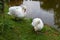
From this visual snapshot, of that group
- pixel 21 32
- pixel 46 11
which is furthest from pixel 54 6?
pixel 21 32

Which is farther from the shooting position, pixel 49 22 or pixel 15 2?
pixel 15 2

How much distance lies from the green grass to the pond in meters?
0.66

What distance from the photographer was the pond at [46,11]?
6.12 meters

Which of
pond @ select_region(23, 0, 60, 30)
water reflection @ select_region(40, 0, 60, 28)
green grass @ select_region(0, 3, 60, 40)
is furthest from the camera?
water reflection @ select_region(40, 0, 60, 28)

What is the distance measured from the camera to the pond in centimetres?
612

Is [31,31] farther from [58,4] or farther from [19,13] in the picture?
[58,4]

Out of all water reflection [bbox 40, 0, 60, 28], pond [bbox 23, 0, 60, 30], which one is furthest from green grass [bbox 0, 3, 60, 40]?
water reflection [bbox 40, 0, 60, 28]

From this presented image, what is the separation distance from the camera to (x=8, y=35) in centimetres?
429

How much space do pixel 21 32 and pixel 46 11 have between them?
A: 2662 mm

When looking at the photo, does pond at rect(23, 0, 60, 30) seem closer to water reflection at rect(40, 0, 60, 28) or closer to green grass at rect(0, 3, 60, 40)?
water reflection at rect(40, 0, 60, 28)

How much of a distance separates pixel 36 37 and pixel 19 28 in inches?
21.5

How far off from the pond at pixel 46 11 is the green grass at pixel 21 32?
66cm

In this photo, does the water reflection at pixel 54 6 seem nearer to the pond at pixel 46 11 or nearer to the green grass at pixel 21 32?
the pond at pixel 46 11

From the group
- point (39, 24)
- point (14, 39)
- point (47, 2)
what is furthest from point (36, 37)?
point (47, 2)
